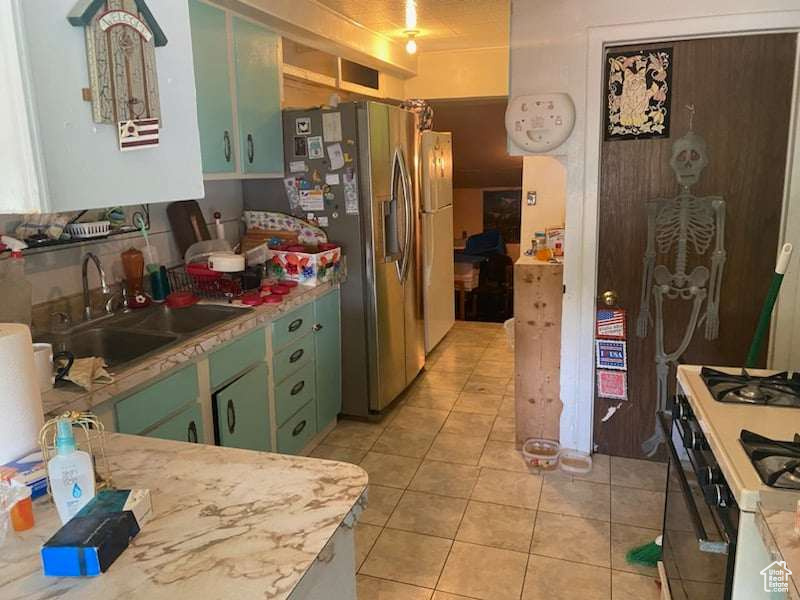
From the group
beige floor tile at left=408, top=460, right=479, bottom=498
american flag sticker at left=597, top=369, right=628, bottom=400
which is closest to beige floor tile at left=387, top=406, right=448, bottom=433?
beige floor tile at left=408, top=460, right=479, bottom=498

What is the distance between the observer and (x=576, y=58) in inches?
110

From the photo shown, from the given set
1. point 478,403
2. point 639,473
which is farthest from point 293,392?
point 639,473

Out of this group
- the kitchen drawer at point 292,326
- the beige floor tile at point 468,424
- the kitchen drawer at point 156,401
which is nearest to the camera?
the kitchen drawer at point 156,401

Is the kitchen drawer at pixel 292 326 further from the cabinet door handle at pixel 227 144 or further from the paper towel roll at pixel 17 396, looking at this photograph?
the paper towel roll at pixel 17 396

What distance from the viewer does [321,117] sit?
3.28 meters

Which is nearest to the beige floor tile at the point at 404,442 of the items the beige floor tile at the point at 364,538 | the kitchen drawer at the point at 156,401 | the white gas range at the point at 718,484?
the beige floor tile at the point at 364,538

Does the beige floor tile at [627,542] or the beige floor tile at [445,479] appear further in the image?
the beige floor tile at [445,479]

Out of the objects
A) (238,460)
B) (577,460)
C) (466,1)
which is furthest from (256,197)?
(238,460)

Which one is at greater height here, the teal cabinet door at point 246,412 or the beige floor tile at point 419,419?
the teal cabinet door at point 246,412

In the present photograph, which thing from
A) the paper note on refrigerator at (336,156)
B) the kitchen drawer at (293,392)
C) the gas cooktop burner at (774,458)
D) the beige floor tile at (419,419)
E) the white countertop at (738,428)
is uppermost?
the paper note on refrigerator at (336,156)

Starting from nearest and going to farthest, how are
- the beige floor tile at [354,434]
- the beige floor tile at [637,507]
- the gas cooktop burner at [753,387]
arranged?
1. the gas cooktop burner at [753,387]
2. the beige floor tile at [637,507]
3. the beige floor tile at [354,434]

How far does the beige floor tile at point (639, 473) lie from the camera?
9.46 feet

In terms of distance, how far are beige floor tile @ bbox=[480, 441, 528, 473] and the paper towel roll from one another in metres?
2.31

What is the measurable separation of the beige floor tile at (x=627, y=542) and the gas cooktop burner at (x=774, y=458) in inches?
42.2
